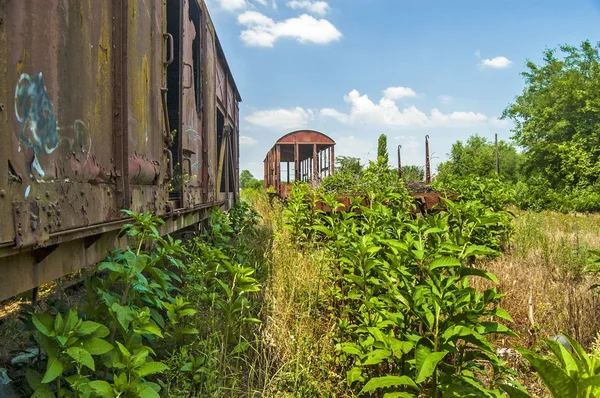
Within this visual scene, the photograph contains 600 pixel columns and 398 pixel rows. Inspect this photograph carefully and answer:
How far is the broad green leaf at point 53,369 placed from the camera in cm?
179

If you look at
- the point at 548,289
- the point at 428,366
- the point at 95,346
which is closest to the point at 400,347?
the point at 428,366

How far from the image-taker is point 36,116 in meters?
1.83

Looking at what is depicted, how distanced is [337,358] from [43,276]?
2.31 meters

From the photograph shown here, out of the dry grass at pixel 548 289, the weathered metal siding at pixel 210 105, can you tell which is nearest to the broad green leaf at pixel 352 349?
the dry grass at pixel 548 289

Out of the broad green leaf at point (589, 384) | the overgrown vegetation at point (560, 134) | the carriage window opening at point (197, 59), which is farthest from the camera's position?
the overgrown vegetation at point (560, 134)

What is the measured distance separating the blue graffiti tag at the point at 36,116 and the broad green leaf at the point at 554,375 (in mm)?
2076

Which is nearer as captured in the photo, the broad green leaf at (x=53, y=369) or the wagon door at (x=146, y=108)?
the broad green leaf at (x=53, y=369)

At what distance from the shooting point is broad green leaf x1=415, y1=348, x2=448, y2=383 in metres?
2.02

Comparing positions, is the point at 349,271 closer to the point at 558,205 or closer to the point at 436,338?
the point at 436,338

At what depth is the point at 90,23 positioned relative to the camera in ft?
7.72

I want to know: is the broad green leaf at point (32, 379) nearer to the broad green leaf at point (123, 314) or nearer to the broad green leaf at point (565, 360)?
the broad green leaf at point (123, 314)

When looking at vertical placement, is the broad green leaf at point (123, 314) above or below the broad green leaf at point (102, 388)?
above

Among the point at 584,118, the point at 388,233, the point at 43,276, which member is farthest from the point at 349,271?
the point at 584,118

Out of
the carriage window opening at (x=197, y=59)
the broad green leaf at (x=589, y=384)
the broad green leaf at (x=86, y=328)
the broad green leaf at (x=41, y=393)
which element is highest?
the carriage window opening at (x=197, y=59)
